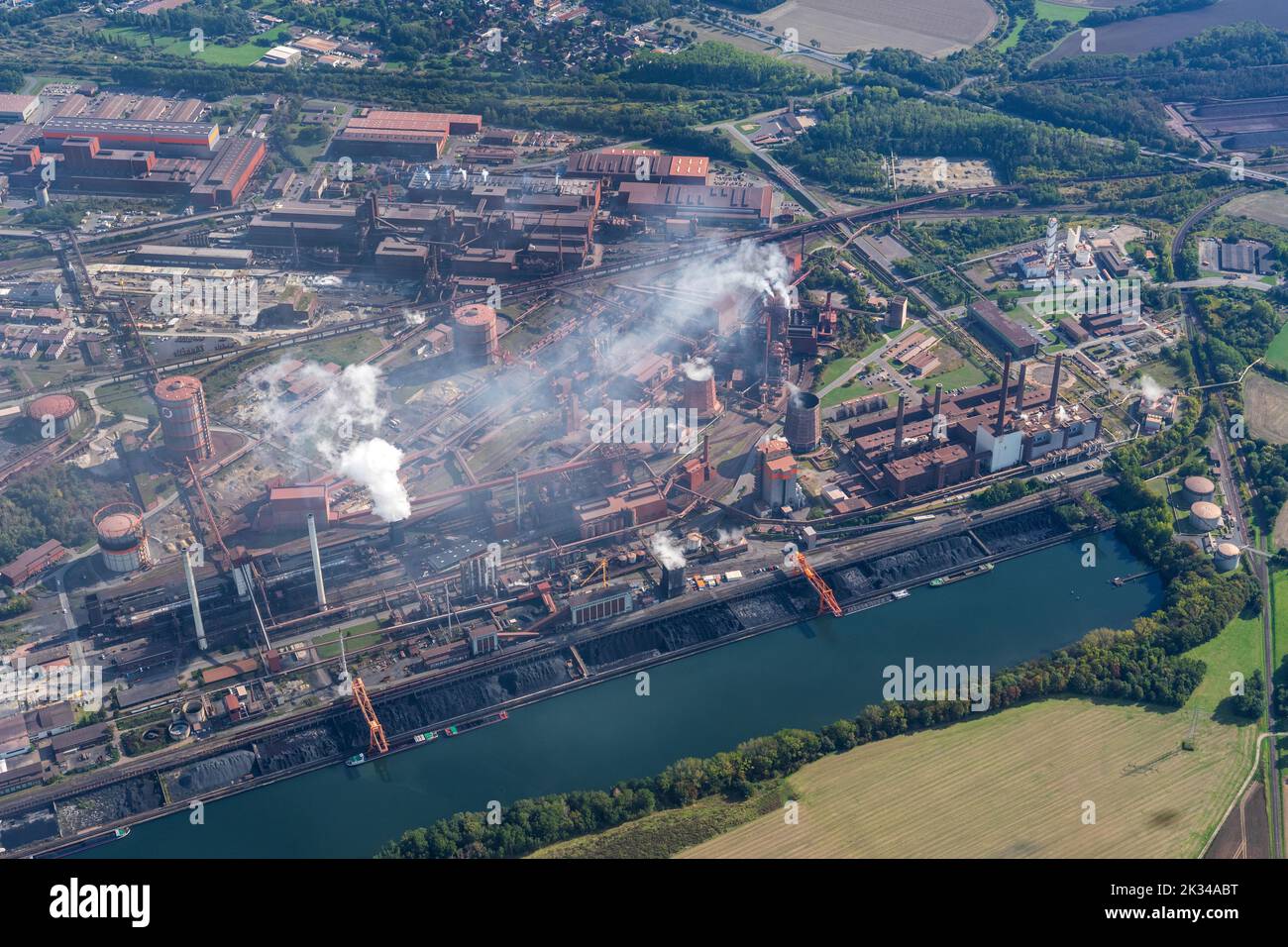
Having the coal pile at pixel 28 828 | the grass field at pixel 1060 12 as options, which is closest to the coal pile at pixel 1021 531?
the coal pile at pixel 28 828

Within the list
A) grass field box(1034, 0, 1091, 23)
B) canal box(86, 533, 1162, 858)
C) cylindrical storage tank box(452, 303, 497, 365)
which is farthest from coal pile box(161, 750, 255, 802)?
grass field box(1034, 0, 1091, 23)

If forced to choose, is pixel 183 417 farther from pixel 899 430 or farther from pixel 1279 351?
pixel 1279 351

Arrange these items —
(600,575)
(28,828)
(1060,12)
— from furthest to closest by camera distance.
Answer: (1060,12)
(600,575)
(28,828)

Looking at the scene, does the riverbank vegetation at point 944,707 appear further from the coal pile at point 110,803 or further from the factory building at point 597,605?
the coal pile at point 110,803
